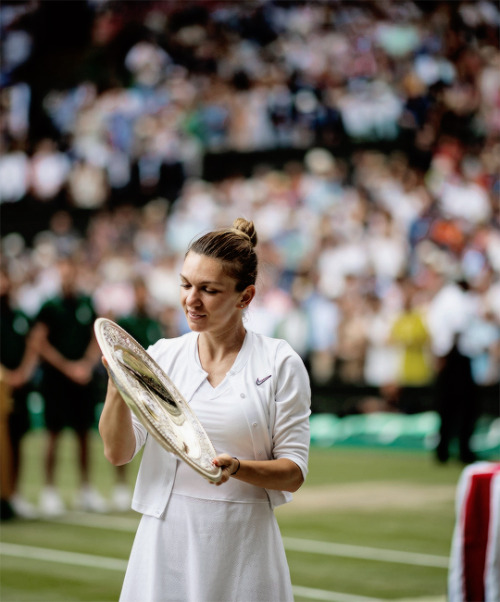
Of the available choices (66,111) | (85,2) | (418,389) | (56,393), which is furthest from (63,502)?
(85,2)

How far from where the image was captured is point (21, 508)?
8992mm

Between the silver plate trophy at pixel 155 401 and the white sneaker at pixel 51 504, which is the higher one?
the silver plate trophy at pixel 155 401

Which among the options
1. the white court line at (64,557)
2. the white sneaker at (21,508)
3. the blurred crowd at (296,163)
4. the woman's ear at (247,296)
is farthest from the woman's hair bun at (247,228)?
the blurred crowd at (296,163)

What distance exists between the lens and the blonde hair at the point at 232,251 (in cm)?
304

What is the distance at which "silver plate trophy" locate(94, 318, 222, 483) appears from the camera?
2674mm

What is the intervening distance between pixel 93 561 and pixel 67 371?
2365 millimetres

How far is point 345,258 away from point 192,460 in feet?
44.5

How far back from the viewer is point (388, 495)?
32.8ft

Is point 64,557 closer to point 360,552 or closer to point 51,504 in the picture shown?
point 51,504

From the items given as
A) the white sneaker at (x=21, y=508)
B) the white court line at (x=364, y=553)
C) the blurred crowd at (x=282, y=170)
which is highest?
the blurred crowd at (x=282, y=170)

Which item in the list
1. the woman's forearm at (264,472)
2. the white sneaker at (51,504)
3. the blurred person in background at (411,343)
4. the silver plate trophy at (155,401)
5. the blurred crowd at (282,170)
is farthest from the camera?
the blurred crowd at (282,170)

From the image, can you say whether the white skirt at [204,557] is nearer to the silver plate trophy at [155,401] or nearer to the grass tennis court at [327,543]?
the silver plate trophy at [155,401]

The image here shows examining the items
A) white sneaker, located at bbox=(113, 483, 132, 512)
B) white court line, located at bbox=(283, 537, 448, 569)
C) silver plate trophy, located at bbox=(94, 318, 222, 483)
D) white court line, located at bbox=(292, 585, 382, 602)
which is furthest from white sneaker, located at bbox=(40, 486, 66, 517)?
silver plate trophy, located at bbox=(94, 318, 222, 483)

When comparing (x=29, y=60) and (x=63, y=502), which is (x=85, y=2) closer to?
(x=29, y=60)
